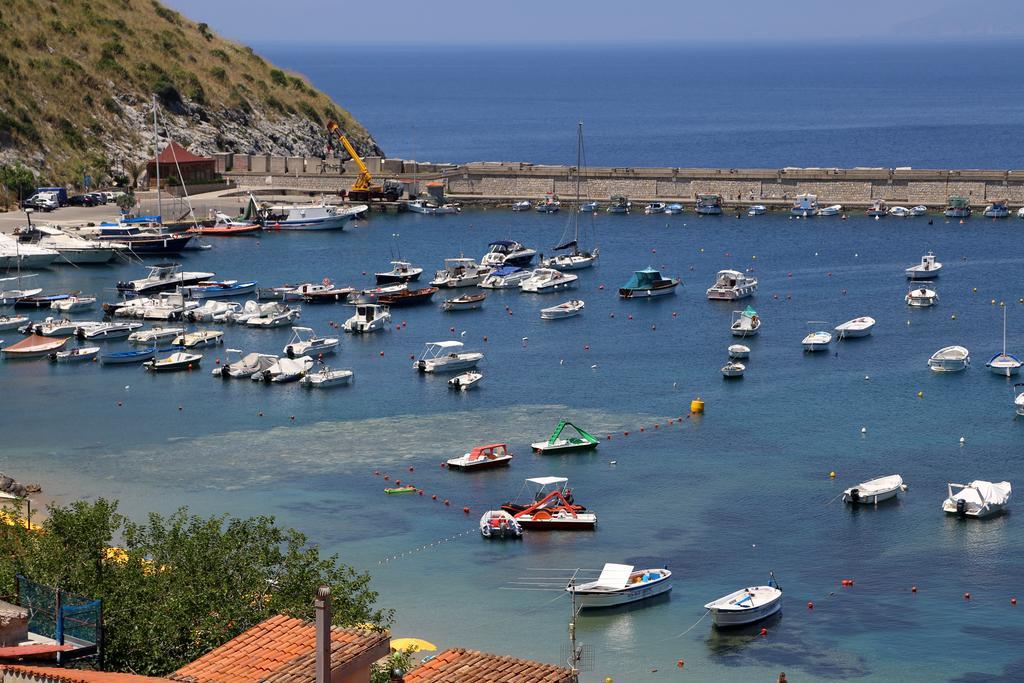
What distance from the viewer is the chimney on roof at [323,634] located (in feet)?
58.9

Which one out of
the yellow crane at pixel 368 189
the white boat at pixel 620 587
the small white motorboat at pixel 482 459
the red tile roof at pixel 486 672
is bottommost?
the white boat at pixel 620 587

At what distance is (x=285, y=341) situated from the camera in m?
77.3

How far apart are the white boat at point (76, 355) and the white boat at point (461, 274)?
23068 mm

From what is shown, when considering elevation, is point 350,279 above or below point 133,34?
below

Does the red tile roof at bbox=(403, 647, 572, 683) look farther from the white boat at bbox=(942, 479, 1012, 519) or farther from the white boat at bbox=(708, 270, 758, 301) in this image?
the white boat at bbox=(708, 270, 758, 301)

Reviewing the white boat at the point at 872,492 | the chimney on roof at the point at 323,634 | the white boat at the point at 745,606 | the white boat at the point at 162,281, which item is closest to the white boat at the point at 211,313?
the white boat at the point at 162,281

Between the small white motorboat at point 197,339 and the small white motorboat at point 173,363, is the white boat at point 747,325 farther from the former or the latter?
the small white motorboat at point 173,363

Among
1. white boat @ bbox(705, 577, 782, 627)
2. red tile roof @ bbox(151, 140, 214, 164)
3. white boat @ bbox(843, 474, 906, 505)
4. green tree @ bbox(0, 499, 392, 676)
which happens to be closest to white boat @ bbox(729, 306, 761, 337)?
white boat @ bbox(843, 474, 906, 505)

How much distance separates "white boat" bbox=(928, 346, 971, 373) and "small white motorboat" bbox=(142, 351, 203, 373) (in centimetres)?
Answer: 3190

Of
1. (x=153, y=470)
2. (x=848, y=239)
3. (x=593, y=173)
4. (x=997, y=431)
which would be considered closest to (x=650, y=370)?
(x=997, y=431)

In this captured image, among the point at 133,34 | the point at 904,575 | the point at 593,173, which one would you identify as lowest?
the point at 904,575

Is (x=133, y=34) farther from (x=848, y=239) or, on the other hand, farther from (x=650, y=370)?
(x=650, y=370)

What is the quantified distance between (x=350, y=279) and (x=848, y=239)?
114 ft

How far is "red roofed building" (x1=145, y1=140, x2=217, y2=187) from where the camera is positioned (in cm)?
12412
